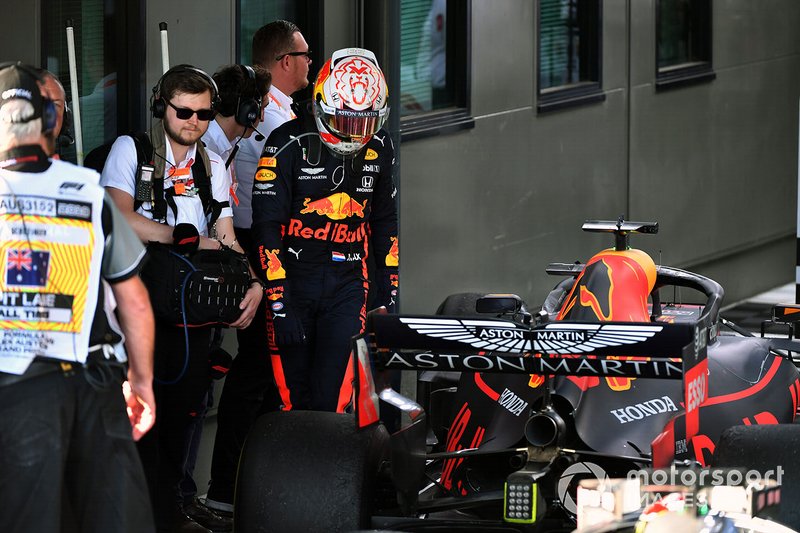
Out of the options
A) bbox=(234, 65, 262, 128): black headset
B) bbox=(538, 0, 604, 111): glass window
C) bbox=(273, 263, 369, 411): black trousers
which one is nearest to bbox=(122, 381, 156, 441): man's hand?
bbox=(273, 263, 369, 411): black trousers

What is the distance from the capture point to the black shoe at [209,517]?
6.18 m

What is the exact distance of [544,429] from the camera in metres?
5.05

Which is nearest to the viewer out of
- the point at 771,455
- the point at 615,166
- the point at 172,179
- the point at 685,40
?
the point at 771,455

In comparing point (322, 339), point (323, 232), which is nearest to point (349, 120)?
point (323, 232)

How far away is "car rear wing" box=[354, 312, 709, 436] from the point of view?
15.5 feet

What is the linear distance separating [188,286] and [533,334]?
1594mm

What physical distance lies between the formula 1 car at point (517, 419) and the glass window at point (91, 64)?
2360mm

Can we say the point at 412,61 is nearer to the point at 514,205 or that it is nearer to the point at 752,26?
the point at 514,205

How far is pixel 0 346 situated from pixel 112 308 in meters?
0.39

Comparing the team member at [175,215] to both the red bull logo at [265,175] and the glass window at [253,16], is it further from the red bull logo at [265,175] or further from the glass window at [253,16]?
the glass window at [253,16]

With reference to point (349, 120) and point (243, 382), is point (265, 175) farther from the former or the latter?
point (243, 382)

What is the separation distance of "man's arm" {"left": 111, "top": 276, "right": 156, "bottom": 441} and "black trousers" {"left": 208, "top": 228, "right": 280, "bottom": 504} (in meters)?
2.15

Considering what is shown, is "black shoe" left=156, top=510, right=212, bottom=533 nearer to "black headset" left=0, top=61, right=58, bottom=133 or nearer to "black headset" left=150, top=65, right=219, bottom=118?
"black headset" left=150, top=65, right=219, bottom=118

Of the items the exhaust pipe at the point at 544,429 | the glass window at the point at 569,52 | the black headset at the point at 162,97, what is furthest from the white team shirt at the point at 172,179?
the glass window at the point at 569,52
